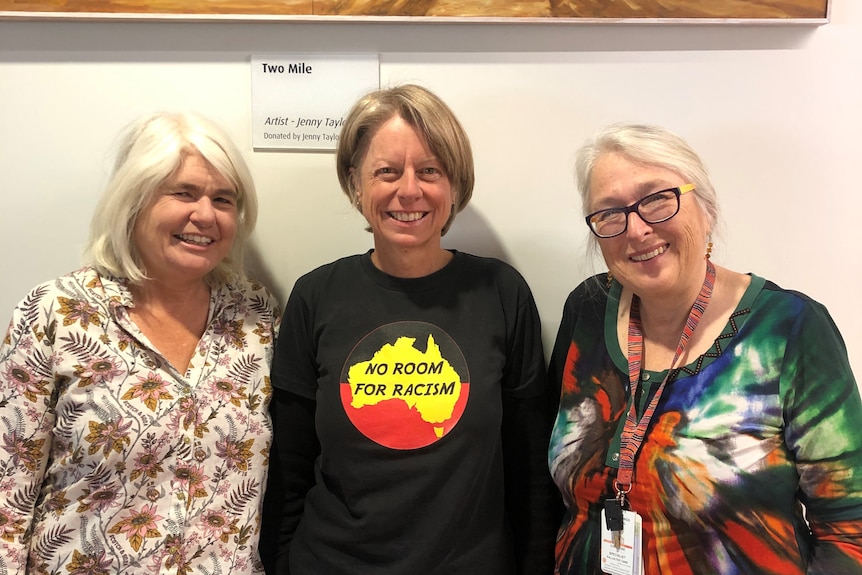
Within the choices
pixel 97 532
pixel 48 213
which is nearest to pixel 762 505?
pixel 97 532

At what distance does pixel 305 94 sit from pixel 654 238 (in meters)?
0.97

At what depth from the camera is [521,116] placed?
5.02 ft

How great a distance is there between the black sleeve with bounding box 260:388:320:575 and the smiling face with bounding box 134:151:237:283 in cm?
→ 37

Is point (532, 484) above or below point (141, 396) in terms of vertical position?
below

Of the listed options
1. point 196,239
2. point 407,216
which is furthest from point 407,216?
point 196,239

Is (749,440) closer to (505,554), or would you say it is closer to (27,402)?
(505,554)

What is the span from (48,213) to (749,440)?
5.93ft

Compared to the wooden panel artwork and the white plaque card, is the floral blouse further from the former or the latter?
the wooden panel artwork

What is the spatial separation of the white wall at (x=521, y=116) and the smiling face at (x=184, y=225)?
11.8 inches

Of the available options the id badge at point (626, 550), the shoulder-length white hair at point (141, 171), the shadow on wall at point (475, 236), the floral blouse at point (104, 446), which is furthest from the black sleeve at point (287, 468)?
the id badge at point (626, 550)

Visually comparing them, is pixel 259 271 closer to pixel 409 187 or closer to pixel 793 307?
pixel 409 187

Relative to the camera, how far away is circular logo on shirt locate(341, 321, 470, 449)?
1.22m

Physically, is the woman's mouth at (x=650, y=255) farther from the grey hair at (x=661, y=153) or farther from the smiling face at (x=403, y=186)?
the smiling face at (x=403, y=186)

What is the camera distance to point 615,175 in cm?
112
